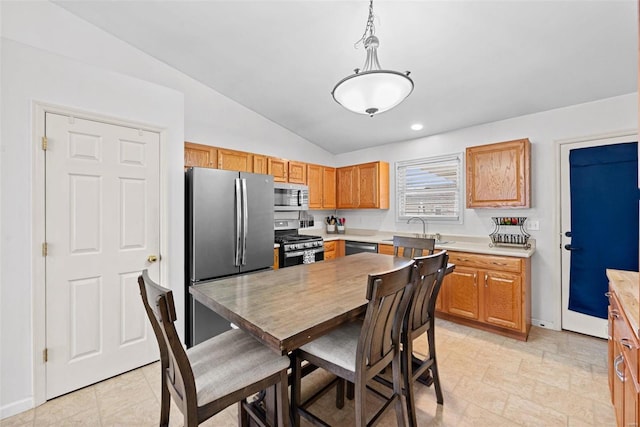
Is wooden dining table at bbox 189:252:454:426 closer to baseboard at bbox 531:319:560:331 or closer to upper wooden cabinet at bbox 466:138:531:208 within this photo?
upper wooden cabinet at bbox 466:138:531:208

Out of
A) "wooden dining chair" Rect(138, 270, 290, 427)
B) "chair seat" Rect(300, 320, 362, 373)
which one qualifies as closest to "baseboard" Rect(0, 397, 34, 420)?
"wooden dining chair" Rect(138, 270, 290, 427)

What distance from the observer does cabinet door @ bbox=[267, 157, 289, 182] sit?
4.01m

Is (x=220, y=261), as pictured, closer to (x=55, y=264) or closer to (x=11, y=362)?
(x=55, y=264)

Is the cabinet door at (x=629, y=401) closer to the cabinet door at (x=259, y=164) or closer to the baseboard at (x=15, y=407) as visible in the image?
the baseboard at (x=15, y=407)

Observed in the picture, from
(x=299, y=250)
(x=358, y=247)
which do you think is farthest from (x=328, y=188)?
(x=299, y=250)

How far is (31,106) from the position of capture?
1995mm

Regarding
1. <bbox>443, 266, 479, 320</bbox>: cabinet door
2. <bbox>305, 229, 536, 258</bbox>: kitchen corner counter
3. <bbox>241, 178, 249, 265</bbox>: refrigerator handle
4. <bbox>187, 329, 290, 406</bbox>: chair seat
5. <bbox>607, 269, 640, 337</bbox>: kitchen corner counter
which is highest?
<bbox>241, 178, 249, 265</bbox>: refrigerator handle

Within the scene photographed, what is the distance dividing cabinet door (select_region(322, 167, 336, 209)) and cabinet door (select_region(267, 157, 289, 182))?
2.77 feet

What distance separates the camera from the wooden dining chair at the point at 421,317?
161cm

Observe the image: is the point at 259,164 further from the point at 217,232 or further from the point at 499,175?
the point at 499,175

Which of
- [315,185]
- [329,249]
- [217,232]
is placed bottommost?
[329,249]

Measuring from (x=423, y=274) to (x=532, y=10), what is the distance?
2.03 m

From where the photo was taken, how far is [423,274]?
157 centimetres

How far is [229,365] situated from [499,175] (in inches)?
133
